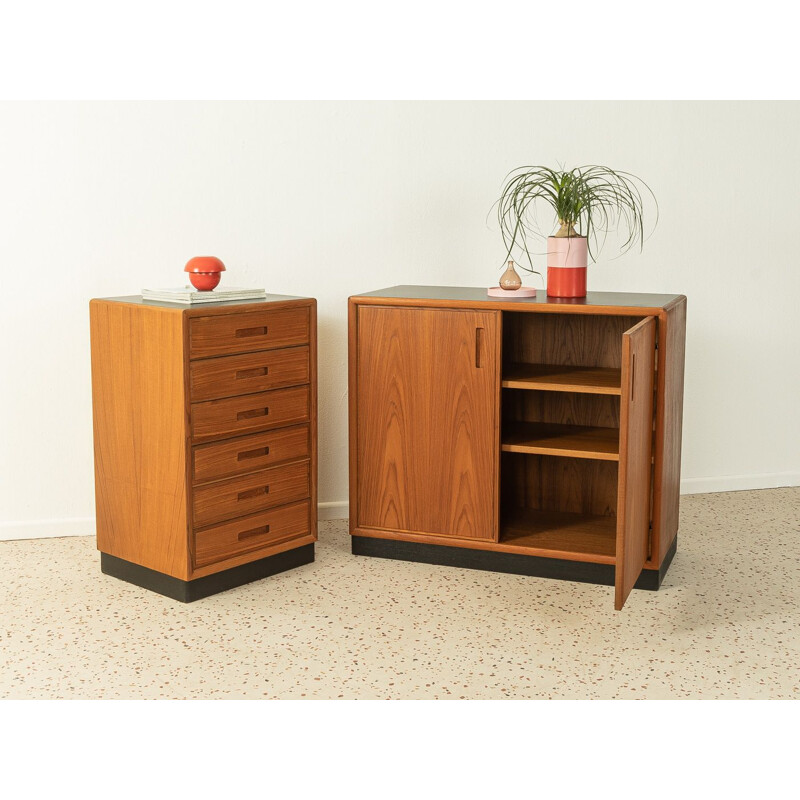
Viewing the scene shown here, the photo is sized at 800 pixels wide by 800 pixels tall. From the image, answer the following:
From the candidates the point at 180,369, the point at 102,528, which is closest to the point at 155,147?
the point at 180,369

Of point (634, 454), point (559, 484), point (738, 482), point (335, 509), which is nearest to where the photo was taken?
point (634, 454)

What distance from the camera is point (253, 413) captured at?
11.1ft

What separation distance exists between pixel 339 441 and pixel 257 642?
144cm

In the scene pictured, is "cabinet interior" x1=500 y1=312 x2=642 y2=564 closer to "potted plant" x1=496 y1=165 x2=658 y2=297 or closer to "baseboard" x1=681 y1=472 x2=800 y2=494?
"potted plant" x1=496 y1=165 x2=658 y2=297

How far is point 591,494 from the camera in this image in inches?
151

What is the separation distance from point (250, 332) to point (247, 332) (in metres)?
0.01

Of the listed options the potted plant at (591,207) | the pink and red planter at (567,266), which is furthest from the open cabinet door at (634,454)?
the potted plant at (591,207)

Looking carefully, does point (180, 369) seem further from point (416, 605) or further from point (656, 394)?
point (656, 394)

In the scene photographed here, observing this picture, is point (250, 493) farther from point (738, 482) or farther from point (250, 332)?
point (738, 482)

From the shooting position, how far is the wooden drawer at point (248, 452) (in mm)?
3242

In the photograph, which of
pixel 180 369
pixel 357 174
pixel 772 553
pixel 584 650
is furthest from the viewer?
pixel 357 174

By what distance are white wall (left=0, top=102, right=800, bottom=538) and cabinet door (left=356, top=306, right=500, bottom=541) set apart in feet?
2.12

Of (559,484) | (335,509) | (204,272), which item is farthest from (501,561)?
(204,272)

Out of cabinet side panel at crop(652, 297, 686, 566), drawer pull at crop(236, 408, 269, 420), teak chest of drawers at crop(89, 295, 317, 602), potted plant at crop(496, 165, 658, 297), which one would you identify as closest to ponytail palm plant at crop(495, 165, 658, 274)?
potted plant at crop(496, 165, 658, 297)
